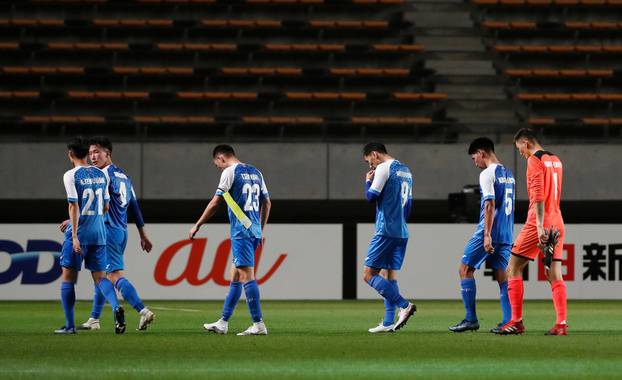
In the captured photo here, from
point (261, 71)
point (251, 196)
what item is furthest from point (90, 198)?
point (261, 71)

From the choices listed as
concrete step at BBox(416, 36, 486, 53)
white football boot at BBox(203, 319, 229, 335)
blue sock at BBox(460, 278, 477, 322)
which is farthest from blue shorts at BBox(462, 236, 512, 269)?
concrete step at BBox(416, 36, 486, 53)

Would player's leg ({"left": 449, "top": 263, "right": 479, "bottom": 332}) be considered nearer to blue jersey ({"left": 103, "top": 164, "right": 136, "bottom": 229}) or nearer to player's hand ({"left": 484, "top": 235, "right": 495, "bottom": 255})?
player's hand ({"left": 484, "top": 235, "right": 495, "bottom": 255})

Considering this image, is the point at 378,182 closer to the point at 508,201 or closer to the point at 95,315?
the point at 508,201

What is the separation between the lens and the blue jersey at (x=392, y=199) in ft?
37.3

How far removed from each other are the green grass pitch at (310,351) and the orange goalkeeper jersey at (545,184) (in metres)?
1.19

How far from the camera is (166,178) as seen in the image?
23.1m

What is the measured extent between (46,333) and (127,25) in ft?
54.9

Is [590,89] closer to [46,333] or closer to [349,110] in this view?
[349,110]

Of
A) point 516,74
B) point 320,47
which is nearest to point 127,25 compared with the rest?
point 320,47

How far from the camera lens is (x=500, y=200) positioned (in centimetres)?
1128

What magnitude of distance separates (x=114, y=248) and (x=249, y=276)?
1512mm

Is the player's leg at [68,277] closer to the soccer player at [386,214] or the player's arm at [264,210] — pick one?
the player's arm at [264,210]

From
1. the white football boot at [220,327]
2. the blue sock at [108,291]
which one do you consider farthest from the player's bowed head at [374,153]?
the blue sock at [108,291]

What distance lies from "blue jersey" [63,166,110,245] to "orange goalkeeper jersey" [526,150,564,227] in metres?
4.30
